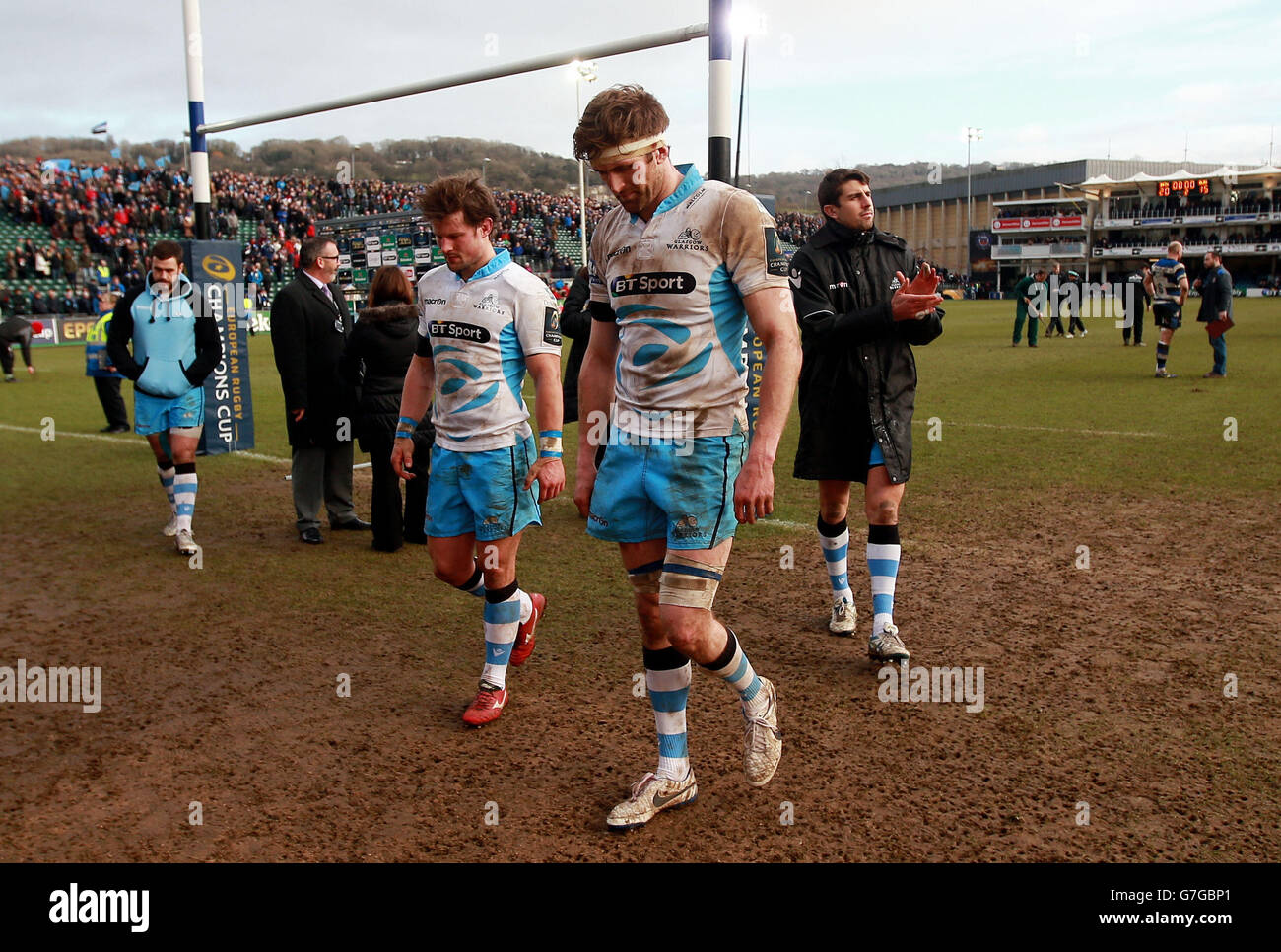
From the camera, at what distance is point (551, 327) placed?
4590mm

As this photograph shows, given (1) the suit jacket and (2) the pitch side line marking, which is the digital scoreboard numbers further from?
(1) the suit jacket

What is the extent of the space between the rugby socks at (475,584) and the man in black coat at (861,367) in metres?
1.73

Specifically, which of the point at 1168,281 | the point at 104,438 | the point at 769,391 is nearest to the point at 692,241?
the point at 769,391

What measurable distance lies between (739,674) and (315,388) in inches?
222

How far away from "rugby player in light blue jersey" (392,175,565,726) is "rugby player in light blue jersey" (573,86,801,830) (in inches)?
39.0

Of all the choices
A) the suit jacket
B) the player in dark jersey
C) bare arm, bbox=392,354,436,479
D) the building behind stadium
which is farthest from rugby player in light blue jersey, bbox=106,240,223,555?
the building behind stadium

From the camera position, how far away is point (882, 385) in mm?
5105

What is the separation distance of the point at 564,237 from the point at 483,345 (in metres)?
60.4

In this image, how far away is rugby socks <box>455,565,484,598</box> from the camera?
499 centimetres

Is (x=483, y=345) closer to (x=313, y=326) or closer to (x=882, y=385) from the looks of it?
(x=882, y=385)

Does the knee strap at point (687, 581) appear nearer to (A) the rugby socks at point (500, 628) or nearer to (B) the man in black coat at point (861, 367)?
(A) the rugby socks at point (500, 628)

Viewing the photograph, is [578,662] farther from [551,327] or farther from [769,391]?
[769,391]
